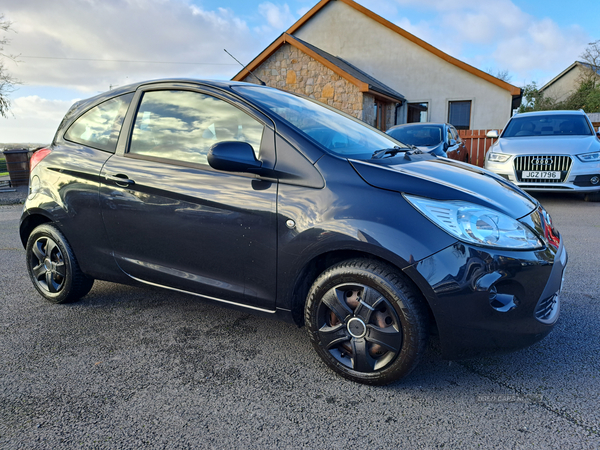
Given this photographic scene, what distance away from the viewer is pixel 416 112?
62.4 ft

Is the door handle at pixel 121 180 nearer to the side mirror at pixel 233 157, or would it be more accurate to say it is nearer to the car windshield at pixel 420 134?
the side mirror at pixel 233 157

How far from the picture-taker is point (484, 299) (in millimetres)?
1953

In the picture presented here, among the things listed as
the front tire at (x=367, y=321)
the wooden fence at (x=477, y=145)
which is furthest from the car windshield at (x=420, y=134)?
the front tire at (x=367, y=321)

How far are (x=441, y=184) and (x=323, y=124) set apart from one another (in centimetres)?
92

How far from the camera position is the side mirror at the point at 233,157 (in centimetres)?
227

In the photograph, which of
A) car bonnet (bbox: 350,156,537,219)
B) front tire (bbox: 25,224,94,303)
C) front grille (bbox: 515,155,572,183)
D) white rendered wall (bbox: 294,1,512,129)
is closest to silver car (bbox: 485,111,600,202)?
front grille (bbox: 515,155,572,183)

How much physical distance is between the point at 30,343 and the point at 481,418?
2.70 m

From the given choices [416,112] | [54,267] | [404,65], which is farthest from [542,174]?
[404,65]

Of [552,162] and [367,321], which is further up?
[552,162]

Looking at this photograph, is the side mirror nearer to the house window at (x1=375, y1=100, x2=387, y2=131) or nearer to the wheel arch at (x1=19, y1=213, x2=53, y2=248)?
the wheel arch at (x1=19, y1=213, x2=53, y2=248)

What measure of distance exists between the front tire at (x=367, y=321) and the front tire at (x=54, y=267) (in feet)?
6.48

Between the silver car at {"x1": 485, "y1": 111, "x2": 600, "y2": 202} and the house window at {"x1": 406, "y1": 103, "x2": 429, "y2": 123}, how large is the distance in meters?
11.1

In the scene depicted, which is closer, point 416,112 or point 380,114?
point 380,114

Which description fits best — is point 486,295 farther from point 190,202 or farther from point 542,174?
point 542,174
